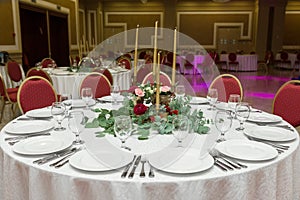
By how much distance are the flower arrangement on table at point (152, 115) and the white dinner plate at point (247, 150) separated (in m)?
0.23

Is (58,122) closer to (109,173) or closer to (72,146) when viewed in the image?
(72,146)

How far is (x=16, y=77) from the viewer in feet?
19.4

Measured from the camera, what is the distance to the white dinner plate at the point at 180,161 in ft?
4.43

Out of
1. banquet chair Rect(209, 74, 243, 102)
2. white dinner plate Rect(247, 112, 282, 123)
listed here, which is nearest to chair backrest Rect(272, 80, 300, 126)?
banquet chair Rect(209, 74, 243, 102)

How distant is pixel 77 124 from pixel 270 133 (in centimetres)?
121

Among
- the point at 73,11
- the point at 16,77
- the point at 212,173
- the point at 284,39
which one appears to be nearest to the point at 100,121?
the point at 212,173

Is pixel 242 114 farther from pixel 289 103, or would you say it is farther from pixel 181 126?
pixel 289 103

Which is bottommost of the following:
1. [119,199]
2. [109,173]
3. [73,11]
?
[119,199]

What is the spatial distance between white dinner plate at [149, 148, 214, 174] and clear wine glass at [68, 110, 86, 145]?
19.2 inches

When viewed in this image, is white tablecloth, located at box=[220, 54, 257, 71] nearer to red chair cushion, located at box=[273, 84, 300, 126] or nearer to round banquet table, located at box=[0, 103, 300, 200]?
red chair cushion, located at box=[273, 84, 300, 126]

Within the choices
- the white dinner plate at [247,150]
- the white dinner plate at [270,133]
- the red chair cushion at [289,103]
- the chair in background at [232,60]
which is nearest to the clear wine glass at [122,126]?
the white dinner plate at [247,150]

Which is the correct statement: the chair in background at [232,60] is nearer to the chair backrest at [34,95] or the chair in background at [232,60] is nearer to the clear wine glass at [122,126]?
the chair backrest at [34,95]

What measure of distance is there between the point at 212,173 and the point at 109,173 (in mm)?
471

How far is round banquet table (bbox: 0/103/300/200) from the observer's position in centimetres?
129
